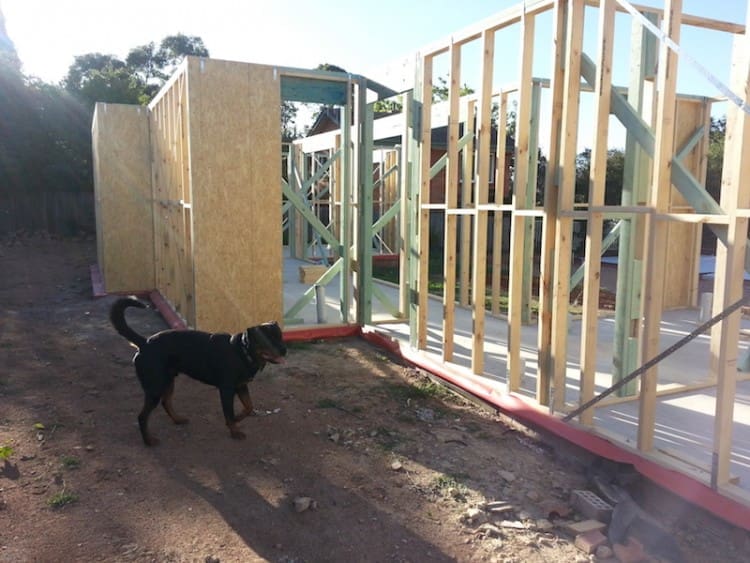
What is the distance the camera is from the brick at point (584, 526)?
3117mm

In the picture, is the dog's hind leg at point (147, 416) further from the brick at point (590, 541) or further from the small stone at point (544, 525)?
the brick at point (590, 541)

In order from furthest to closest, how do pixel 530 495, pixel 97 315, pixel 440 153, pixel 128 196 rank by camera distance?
pixel 440 153 → pixel 128 196 → pixel 97 315 → pixel 530 495

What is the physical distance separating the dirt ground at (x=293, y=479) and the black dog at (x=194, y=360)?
403mm

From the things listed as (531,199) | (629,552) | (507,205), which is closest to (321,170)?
(531,199)

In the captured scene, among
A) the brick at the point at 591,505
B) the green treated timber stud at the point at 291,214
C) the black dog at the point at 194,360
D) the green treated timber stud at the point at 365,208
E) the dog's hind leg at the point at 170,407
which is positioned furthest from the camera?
the green treated timber stud at the point at 291,214

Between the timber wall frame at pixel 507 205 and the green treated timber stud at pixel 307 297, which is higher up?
the timber wall frame at pixel 507 205

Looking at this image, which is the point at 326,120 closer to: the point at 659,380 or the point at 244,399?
the point at 659,380

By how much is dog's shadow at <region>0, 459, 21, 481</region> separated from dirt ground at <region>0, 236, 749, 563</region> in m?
0.01

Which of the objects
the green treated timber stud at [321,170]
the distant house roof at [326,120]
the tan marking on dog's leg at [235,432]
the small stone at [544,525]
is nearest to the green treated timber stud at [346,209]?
the tan marking on dog's leg at [235,432]

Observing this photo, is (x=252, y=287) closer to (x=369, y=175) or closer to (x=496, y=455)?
(x=369, y=175)

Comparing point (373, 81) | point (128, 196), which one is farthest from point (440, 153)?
point (373, 81)

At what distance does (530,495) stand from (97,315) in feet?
23.0

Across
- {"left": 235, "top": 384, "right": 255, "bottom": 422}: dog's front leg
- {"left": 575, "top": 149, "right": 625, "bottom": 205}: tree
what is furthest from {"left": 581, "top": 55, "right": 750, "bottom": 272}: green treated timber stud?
{"left": 575, "top": 149, "right": 625, "bottom": 205}: tree

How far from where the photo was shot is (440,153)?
65.9ft
